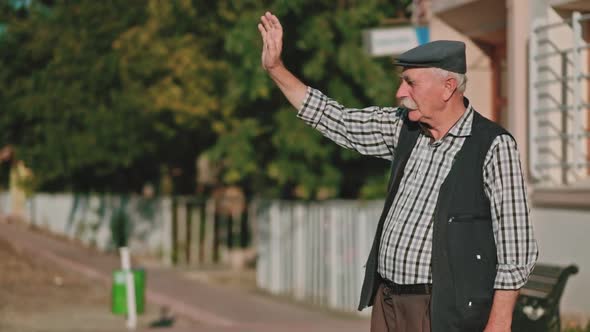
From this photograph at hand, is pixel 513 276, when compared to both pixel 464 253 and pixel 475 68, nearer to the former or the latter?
pixel 464 253

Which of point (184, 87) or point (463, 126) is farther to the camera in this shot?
point (184, 87)

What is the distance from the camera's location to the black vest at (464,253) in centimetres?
379

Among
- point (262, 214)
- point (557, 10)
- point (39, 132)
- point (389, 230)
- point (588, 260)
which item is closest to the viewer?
point (389, 230)

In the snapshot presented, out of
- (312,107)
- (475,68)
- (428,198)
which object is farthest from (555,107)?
(428,198)

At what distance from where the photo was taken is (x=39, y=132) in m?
21.7

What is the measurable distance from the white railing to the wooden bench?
1913mm

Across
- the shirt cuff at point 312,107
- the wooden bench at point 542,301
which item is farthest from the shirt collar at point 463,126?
the wooden bench at point 542,301

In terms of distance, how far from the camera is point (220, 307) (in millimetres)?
15148

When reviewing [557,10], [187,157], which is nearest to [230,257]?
[187,157]

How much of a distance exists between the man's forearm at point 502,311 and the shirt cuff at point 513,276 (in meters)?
0.02

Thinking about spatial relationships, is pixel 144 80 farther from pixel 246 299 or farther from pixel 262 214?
pixel 246 299

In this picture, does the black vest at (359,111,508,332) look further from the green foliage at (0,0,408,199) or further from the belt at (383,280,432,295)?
the green foliage at (0,0,408,199)

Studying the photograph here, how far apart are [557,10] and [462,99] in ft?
15.2

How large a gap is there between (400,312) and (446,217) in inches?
16.3
